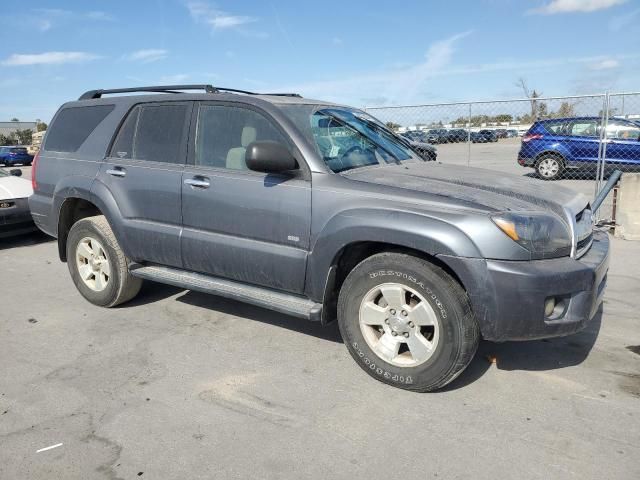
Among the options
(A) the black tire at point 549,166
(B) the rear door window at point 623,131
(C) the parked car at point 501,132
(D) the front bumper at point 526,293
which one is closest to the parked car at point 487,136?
(C) the parked car at point 501,132

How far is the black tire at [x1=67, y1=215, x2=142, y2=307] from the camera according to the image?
4703 millimetres

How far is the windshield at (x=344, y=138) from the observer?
3.76 m

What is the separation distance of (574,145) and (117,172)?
12.1 metres

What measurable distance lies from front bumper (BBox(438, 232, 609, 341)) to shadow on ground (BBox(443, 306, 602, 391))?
599mm

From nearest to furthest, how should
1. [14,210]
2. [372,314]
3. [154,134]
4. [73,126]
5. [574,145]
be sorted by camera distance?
[372,314]
[154,134]
[73,126]
[14,210]
[574,145]

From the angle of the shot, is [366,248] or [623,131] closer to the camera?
[366,248]

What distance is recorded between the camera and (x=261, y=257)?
3.73 metres

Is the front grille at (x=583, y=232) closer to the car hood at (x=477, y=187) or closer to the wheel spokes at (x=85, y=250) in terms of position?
the car hood at (x=477, y=187)

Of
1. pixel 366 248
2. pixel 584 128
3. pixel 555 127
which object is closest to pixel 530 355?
pixel 366 248

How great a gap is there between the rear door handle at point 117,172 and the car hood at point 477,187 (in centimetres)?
206

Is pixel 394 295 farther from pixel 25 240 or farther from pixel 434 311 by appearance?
pixel 25 240

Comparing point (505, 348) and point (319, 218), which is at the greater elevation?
point (319, 218)

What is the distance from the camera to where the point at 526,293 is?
2912 millimetres

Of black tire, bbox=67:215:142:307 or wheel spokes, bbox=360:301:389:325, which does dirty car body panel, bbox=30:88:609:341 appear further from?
wheel spokes, bbox=360:301:389:325
